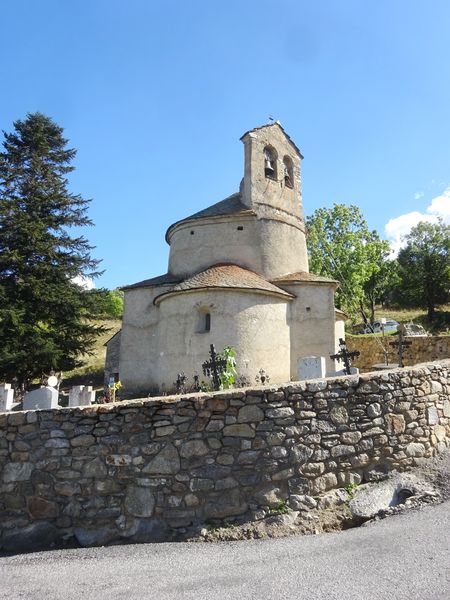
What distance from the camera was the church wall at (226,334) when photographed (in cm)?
1542

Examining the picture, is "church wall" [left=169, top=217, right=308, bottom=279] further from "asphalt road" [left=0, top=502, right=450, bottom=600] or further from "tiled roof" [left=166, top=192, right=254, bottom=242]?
"asphalt road" [left=0, top=502, right=450, bottom=600]

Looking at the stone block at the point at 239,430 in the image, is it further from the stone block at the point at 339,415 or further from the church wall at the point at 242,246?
the church wall at the point at 242,246

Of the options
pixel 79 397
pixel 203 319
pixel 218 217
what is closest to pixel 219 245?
pixel 218 217

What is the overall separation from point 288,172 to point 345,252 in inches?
576

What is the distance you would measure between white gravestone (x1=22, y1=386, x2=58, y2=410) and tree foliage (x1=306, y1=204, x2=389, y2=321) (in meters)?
27.0

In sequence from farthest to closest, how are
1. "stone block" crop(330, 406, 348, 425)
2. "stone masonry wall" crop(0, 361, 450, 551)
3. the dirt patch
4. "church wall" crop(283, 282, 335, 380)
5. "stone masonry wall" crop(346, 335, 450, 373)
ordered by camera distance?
"stone masonry wall" crop(346, 335, 450, 373) → "church wall" crop(283, 282, 335, 380) → "stone block" crop(330, 406, 348, 425) → "stone masonry wall" crop(0, 361, 450, 551) → the dirt patch

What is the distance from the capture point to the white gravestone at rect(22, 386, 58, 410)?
842cm

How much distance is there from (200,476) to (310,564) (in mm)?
1661

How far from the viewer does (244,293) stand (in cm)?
1577

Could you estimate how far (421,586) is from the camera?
147 inches

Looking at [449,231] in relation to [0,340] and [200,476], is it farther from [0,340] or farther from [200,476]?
[200,476]

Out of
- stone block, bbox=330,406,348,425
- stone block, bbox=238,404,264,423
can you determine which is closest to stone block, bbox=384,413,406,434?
stone block, bbox=330,406,348,425

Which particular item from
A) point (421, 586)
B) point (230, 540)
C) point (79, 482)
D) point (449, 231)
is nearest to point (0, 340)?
point (79, 482)

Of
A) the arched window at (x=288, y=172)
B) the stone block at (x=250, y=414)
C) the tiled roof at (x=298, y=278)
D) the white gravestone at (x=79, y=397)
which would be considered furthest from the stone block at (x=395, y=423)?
the arched window at (x=288, y=172)
